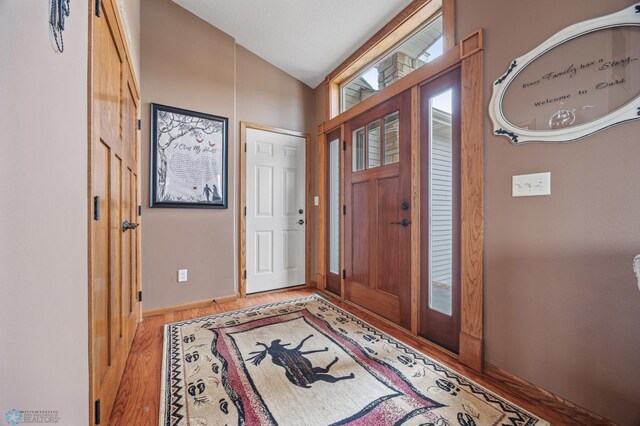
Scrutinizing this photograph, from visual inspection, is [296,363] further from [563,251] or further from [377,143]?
[377,143]

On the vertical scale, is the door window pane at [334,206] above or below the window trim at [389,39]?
below

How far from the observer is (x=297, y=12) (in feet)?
8.02

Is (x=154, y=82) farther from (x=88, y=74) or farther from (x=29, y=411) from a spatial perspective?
(x=29, y=411)

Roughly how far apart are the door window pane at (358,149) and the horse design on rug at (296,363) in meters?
1.71

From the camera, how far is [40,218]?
0.65 metres

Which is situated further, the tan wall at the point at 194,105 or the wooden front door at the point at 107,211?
the tan wall at the point at 194,105

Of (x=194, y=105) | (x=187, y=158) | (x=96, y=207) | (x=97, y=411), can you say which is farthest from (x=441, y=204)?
(x=194, y=105)

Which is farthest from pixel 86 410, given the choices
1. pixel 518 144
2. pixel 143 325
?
pixel 518 144

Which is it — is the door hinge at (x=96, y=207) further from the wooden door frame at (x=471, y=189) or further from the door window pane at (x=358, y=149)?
the door window pane at (x=358, y=149)

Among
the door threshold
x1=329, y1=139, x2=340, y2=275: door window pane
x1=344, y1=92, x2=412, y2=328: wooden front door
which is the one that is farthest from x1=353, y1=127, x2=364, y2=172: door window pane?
the door threshold

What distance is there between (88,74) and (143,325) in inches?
81.8

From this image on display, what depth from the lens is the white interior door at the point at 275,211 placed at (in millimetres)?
3160

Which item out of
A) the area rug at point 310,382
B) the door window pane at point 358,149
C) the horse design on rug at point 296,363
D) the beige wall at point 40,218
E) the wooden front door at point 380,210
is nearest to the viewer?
the beige wall at point 40,218

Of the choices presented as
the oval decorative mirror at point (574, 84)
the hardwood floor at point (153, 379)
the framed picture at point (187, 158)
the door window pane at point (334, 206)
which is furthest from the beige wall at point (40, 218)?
the door window pane at point (334, 206)
